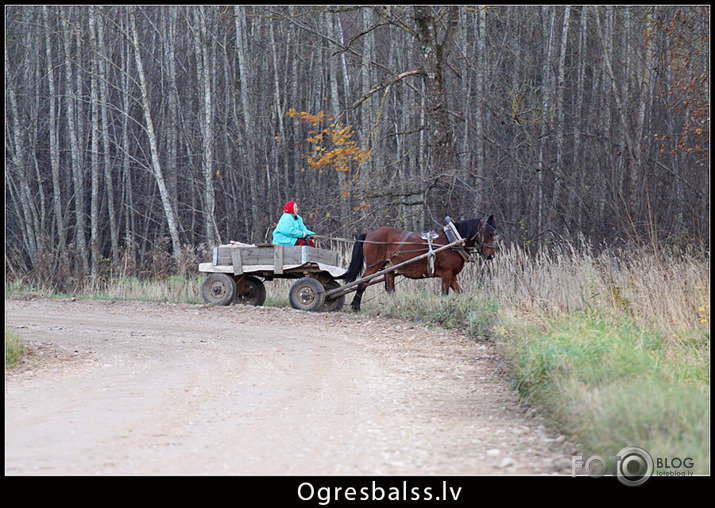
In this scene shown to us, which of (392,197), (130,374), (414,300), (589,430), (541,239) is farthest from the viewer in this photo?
(541,239)

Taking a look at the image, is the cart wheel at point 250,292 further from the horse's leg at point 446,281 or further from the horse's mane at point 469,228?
the horse's mane at point 469,228

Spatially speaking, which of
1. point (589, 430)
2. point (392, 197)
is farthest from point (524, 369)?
point (392, 197)

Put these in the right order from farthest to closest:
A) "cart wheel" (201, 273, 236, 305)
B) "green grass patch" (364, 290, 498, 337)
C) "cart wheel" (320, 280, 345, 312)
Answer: "cart wheel" (201, 273, 236, 305) < "cart wheel" (320, 280, 345, 312) < "green grass patch" (364, 290, 498, 337)

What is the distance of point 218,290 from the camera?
1439cm

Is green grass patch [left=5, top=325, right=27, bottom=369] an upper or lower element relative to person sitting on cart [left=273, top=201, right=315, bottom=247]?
lower

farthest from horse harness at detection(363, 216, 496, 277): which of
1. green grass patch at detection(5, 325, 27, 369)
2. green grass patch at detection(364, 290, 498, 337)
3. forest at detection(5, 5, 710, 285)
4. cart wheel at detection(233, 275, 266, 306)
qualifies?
green grass patch at detection(5, 325, 27, 369)

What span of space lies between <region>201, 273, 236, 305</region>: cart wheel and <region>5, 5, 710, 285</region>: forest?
317 centimetres

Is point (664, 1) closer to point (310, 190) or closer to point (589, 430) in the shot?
point (589, 430)

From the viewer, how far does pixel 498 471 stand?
4113 mm

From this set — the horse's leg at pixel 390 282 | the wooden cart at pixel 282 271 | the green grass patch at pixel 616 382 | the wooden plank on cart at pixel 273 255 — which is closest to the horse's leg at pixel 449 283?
the horse's leg at pixel 390 282

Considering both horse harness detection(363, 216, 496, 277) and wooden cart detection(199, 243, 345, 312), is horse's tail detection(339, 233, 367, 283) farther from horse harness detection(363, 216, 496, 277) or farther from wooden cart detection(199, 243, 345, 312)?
horse harness detection(363, 216, 496, 277)

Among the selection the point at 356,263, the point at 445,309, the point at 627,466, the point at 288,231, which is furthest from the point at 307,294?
the point at 627,466

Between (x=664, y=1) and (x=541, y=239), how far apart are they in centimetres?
626

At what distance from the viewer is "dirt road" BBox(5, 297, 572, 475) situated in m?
4.24
